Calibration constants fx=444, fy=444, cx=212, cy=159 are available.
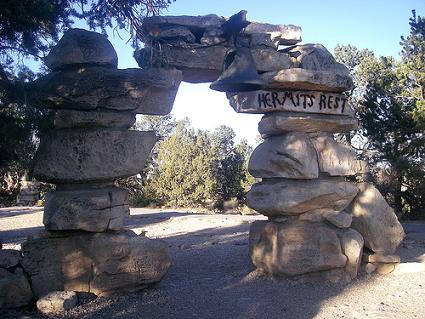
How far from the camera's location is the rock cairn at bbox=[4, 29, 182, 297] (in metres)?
5.30

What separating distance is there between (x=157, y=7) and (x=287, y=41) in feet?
6.68

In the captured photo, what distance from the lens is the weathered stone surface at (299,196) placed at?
20.3ft

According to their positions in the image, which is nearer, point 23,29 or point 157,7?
point 23,29

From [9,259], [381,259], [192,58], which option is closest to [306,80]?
[192,58]

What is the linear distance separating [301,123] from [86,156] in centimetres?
304

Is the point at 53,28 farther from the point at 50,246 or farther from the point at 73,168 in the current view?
the point at 50,246

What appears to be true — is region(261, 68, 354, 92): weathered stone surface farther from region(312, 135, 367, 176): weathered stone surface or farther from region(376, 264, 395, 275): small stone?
region(376, 264, 395, 275): small stone

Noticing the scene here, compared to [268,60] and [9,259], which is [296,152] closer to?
[268,60]

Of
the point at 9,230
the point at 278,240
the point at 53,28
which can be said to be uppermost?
the point at 53,28

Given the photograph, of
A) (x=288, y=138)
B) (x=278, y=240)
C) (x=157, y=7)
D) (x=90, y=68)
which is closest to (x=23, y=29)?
(x=90, y=68)

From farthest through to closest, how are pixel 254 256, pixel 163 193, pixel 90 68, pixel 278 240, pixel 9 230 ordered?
pixel 163 193 < pixel 9 230 < pixel 254 256 < pixel 278 240 < pixel 90 68

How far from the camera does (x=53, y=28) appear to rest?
5.73 meters

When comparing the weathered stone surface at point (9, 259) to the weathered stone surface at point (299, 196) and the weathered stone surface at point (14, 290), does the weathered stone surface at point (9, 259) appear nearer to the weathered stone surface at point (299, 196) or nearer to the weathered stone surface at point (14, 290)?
the weathered stone surface at point (14, 290)

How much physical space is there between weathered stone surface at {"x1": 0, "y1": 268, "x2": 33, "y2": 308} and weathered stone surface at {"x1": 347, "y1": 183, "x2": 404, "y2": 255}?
15.1 ft
